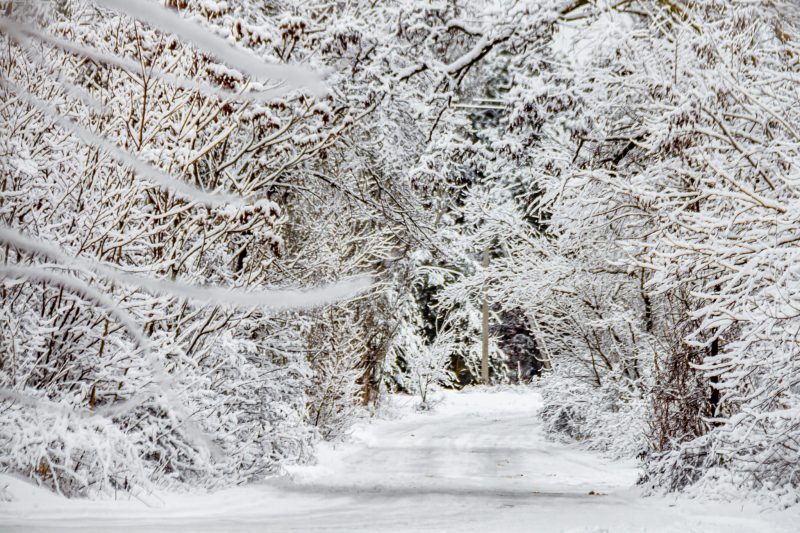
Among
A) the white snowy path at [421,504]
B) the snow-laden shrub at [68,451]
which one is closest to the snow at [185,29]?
the white snowy path at [421,504]

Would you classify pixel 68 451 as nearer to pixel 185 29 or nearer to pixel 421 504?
pixel 421 504

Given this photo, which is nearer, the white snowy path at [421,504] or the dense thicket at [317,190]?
the white snowy path at [421,504]

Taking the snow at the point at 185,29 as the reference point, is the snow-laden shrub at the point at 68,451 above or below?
below

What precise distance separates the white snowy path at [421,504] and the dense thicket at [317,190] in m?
0.39

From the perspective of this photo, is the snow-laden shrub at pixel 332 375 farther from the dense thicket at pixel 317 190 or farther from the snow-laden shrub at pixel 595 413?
the snow-laden shrub at pixel 595 413

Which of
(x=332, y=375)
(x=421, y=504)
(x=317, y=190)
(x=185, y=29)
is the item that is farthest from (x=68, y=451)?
(x=332, y=375)

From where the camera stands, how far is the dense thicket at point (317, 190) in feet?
19.9

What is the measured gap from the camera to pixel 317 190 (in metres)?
11.6

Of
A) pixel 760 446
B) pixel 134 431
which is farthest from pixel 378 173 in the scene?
pixel 760 446

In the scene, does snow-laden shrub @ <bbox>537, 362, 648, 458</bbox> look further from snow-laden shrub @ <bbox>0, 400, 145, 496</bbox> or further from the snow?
the snow

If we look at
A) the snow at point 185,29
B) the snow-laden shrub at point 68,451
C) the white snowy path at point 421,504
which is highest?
the snow at point 185,29

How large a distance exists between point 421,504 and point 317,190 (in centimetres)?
547

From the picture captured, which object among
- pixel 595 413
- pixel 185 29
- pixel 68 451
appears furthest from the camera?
pixel 595 413

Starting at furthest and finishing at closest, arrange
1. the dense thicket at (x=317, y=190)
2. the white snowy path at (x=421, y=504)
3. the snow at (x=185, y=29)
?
1. the dense thicket at (x=317, y=190)
2. the white snowy path at (x=421, y=504)
3. the snow at (x=185, y=29)
